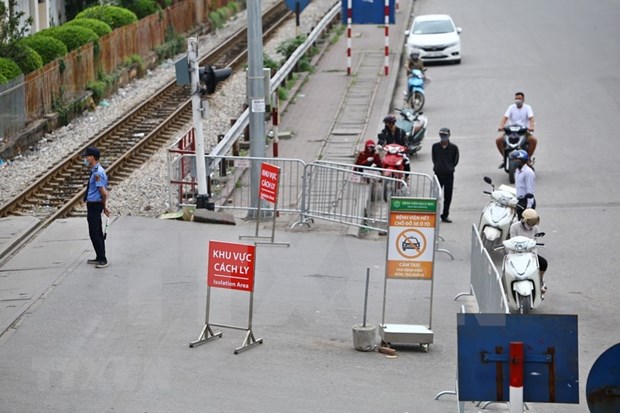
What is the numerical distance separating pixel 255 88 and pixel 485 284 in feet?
25.9

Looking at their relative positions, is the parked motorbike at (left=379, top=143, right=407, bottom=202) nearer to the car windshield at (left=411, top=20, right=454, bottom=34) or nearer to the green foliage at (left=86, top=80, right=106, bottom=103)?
the green foliage at (left=86, top=80, right=106, bottom=103)

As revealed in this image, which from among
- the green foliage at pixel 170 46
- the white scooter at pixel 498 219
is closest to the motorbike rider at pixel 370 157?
the white scooter at pixel 498 219

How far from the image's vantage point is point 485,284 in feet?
45.8

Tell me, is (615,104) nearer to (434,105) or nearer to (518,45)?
(434,105)

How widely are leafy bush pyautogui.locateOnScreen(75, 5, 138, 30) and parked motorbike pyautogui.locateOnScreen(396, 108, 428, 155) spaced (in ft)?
54.1

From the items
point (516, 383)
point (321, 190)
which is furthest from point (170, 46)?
point (516, 383)

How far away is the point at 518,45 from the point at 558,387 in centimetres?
3205

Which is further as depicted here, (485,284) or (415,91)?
(415,91)

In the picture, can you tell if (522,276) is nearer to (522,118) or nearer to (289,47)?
(522,118)

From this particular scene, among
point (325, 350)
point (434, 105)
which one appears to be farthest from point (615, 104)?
point (325, 350)

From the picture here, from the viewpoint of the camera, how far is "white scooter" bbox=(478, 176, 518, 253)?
58.9 ft

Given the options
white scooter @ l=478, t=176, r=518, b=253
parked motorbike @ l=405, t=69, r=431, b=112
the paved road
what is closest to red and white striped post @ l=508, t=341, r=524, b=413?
the paved road

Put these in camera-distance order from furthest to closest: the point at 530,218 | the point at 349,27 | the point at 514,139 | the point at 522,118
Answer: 1. the point at 349,27
2. the point at 522,118
3. the point at 514,139
4. the point at 530,218

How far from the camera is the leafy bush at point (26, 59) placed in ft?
96.0
